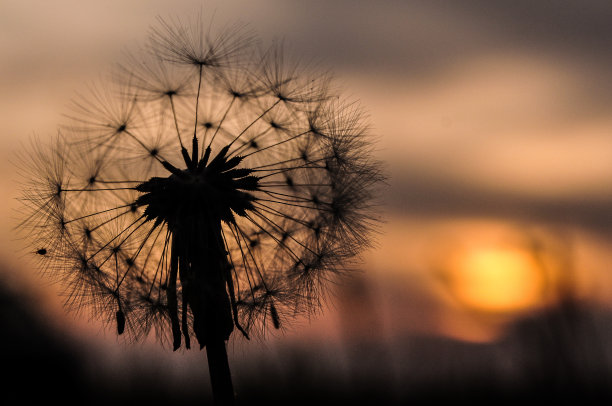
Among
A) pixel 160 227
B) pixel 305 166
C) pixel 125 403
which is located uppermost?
pixel 305 166

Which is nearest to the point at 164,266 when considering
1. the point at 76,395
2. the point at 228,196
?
the point at 228,196

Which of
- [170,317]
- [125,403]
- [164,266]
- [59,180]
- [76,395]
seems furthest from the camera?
[76,395]

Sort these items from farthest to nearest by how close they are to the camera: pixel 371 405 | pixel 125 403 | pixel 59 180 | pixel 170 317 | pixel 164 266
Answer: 1. pixel 125 403
2. pixel 371 405
3. pixel 59 180
4. pixel 164 266
5. pixel 170 317

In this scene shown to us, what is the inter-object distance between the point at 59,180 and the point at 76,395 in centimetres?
1529

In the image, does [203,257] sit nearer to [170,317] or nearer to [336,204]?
[170,317]

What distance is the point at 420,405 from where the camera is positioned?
16.6 meters

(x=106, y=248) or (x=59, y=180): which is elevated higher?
(x=59, y=180)

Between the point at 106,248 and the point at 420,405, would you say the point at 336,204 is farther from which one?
the point at 420,405

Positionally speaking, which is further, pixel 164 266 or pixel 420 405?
pixel 420 405

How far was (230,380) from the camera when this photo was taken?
21.7 ft

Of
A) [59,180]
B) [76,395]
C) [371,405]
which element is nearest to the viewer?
[59,180]

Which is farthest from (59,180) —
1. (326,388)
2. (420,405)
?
(420,405)

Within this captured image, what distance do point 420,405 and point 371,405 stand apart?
115 centimetres

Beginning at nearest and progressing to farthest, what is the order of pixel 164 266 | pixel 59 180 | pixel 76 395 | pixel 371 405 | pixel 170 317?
pixel 170 317 → pixel 164 266 → pixel 59 180 → pixel 371 405 → pixel 76 395
